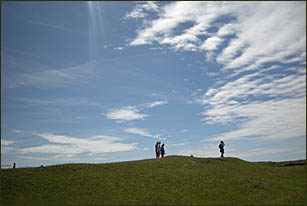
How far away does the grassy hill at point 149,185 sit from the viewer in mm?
23156

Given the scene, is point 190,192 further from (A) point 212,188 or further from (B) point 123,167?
(B) point 123,167

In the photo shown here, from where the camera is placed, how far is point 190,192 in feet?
84.0

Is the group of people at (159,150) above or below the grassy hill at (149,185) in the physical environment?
above

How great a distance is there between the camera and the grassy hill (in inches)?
912

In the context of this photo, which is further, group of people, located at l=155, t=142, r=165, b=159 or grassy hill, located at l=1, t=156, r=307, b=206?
group of people, located at l=155, t=142, r=165, b=159

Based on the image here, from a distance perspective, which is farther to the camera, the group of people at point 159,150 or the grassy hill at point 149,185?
the group of people at point 159,150

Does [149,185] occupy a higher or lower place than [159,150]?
lower

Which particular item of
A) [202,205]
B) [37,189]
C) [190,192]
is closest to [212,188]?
[190,192]

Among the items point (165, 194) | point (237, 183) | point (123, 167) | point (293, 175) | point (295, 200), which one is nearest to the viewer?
point (165, 194)

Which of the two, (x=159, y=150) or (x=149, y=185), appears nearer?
(x=149, y=185)

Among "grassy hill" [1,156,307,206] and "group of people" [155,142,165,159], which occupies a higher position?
"group of people" [155,142,165,159]

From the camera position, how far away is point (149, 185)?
26.8 metres

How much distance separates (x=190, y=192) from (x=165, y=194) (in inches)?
110

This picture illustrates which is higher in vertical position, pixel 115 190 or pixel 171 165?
pixel 171 165
